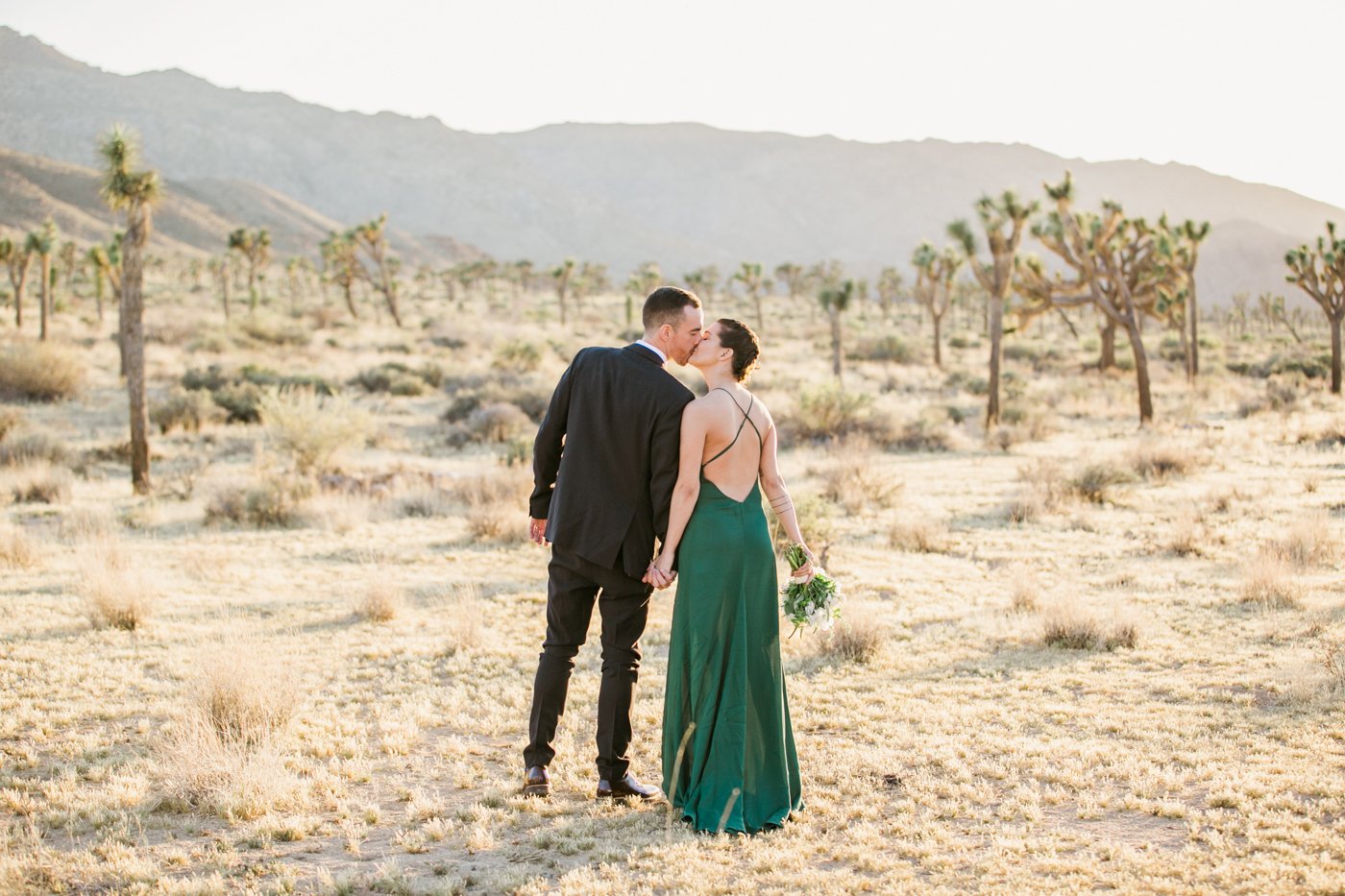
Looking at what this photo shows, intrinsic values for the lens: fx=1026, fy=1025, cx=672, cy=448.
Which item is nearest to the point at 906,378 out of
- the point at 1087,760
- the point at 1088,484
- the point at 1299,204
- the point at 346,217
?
the point at 1088,484

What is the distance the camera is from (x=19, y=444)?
50.0 ft

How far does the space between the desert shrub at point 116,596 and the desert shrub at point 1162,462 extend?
12858 millimetres

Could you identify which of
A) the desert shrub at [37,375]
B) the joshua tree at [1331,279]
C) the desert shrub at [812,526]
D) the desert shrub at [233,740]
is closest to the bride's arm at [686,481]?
the desert shrub at [233,740]

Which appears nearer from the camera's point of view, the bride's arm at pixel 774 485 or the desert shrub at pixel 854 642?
the bride's arm at pixel 774 485

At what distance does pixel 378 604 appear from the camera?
805cm

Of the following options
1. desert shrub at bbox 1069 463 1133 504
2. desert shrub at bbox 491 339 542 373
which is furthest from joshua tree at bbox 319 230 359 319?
desert shrub at bbox 1069 463 1133 504

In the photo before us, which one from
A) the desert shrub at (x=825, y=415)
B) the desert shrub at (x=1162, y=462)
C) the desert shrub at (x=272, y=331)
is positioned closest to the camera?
the desert shrub at (x=1162, y=462)

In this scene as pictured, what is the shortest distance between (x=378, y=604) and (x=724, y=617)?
460cm

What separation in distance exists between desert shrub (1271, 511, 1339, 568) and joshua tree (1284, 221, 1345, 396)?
20632mm

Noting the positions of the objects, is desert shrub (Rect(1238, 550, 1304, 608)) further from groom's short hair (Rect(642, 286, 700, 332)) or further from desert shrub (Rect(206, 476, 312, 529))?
desert shrub (Rect(206, 476, 312, 529))

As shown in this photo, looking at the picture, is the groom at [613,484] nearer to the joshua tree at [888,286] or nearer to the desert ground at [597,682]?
the desert ground at [597,682]

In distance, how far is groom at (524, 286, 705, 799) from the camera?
168 inches

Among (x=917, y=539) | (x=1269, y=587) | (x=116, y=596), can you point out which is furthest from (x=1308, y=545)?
(x=116, y=596)

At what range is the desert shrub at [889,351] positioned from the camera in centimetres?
3962
